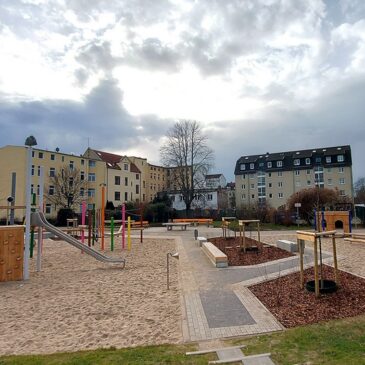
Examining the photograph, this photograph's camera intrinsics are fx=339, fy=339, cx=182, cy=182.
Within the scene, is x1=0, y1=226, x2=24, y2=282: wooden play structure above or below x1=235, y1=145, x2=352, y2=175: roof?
below

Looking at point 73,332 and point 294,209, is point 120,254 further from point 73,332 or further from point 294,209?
point 294,209

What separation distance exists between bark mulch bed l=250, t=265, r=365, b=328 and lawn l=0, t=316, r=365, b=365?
63 centimetres

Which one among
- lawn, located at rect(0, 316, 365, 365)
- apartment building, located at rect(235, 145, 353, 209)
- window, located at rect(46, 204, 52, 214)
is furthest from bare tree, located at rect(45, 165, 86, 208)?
lawn, located at rect(0, 316, 365, 365)

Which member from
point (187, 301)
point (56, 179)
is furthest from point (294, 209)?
point (56, 179)

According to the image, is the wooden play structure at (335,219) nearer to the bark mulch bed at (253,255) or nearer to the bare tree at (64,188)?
the bark mulch bed at (253,255)

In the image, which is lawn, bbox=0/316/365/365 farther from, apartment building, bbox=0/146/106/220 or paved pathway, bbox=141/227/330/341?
apartment building, bbox=0/146/106/220

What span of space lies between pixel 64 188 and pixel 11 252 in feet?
143

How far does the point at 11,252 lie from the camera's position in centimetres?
978

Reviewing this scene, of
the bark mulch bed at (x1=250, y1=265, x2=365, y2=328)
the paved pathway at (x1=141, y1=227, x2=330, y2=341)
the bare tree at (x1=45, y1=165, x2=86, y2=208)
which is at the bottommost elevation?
the paved pathway at (x1=141, y1=227, x2=330, y2=341)

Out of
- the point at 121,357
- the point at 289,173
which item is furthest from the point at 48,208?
the point at 121,357

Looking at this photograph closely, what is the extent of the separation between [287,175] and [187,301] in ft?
221

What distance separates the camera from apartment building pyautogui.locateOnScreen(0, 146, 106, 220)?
49.3 m

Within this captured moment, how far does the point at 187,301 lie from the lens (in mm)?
7012

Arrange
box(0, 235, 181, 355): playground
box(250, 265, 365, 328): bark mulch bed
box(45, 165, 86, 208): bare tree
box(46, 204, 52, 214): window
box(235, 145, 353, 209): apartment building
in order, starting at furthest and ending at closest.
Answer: box(235, 145, 353, 209): apartment building → box(46, 204, 52, 214): window → box(45, 165, 86, 208): bare tree → box(250, 265, 365, 328): bark mulch bed → box(0, 235, 181, 355): playground
